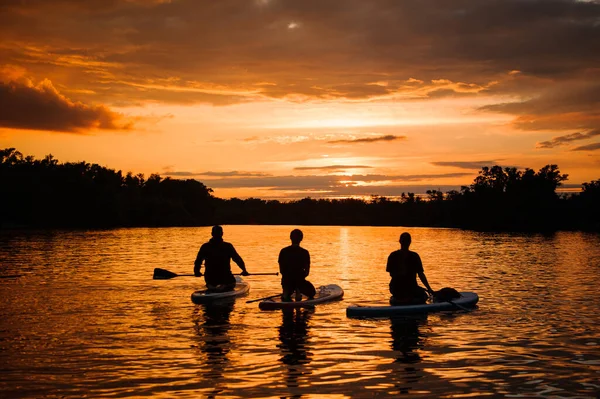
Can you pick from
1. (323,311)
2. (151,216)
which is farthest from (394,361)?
(151,216)

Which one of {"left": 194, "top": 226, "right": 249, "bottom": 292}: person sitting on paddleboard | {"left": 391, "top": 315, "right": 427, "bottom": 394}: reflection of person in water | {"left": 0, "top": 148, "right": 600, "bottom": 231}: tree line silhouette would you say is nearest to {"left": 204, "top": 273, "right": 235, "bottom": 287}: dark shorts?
{"left": 194, "top": 226, "right": 249, "bottom": 292}: person sitting on paddleboard

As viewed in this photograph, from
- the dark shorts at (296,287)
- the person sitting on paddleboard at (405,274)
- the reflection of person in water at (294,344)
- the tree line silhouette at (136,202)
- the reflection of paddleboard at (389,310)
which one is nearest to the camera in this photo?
the reflection of person in water at (294,344)

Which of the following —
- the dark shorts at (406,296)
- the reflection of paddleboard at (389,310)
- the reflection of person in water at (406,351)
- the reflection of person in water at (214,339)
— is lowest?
the reflection of person in water at (406,351)

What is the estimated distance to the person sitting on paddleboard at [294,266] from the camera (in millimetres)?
20766

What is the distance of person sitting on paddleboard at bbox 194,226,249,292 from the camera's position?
2186cm

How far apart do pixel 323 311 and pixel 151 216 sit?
548ft

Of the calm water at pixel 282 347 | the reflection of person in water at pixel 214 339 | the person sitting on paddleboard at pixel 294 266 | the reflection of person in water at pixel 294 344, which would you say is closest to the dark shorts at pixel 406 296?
the calm water at pixel 282 347

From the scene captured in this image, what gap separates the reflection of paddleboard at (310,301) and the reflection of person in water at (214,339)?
123 centimetres

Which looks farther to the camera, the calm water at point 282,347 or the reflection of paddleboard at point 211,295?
the reflection of paddleboard at point 211,295

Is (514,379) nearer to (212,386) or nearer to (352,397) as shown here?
(352,397)

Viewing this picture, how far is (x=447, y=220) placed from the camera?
646 feet

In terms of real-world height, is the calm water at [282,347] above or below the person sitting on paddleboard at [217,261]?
below

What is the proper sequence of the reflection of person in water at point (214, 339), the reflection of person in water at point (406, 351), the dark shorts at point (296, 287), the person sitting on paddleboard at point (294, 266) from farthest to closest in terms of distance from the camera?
the dark shorts at point (296, 287)
the person sitting on paddleboard at point (294, 266)
the reflection of person in water at point (214, 339)
the reflection of person in water at point (406, 351)

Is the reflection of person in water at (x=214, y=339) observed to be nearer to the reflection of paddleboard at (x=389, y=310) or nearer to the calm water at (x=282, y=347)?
the calm water at (x=282, y=347)
